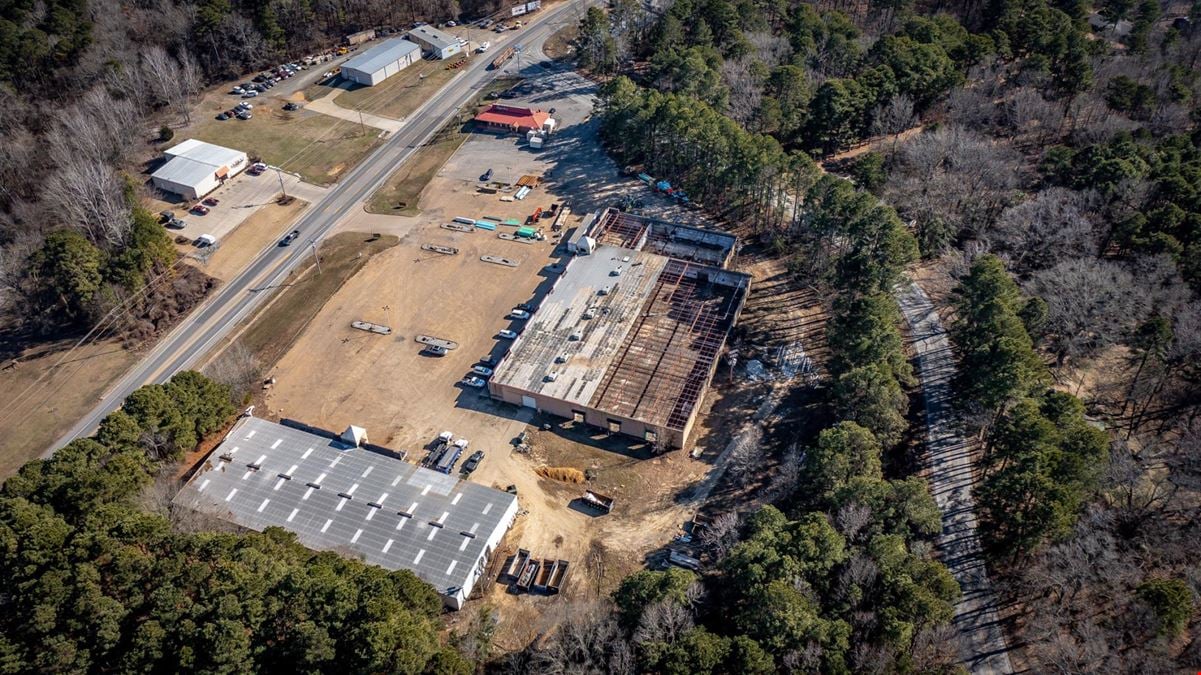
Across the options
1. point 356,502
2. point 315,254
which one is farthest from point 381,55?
point 356,502

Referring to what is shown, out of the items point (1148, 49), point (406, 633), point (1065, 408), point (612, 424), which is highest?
point (1148, 49)

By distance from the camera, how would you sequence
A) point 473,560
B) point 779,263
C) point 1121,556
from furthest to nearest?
point 779,263
point 473,560
point 1121,556

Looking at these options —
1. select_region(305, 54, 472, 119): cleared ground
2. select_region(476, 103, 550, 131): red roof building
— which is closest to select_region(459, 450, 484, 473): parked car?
select_region(476, 103, 550, 131): red roof building

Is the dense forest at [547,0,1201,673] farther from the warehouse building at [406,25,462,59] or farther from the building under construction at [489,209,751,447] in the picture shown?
the warehouse building at [406,25,462,59]

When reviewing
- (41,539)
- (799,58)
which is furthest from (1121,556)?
(799,58)

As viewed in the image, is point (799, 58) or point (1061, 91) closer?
point (1061, 91)

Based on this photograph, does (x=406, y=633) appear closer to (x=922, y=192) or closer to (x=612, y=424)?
(x=612, y=424)
